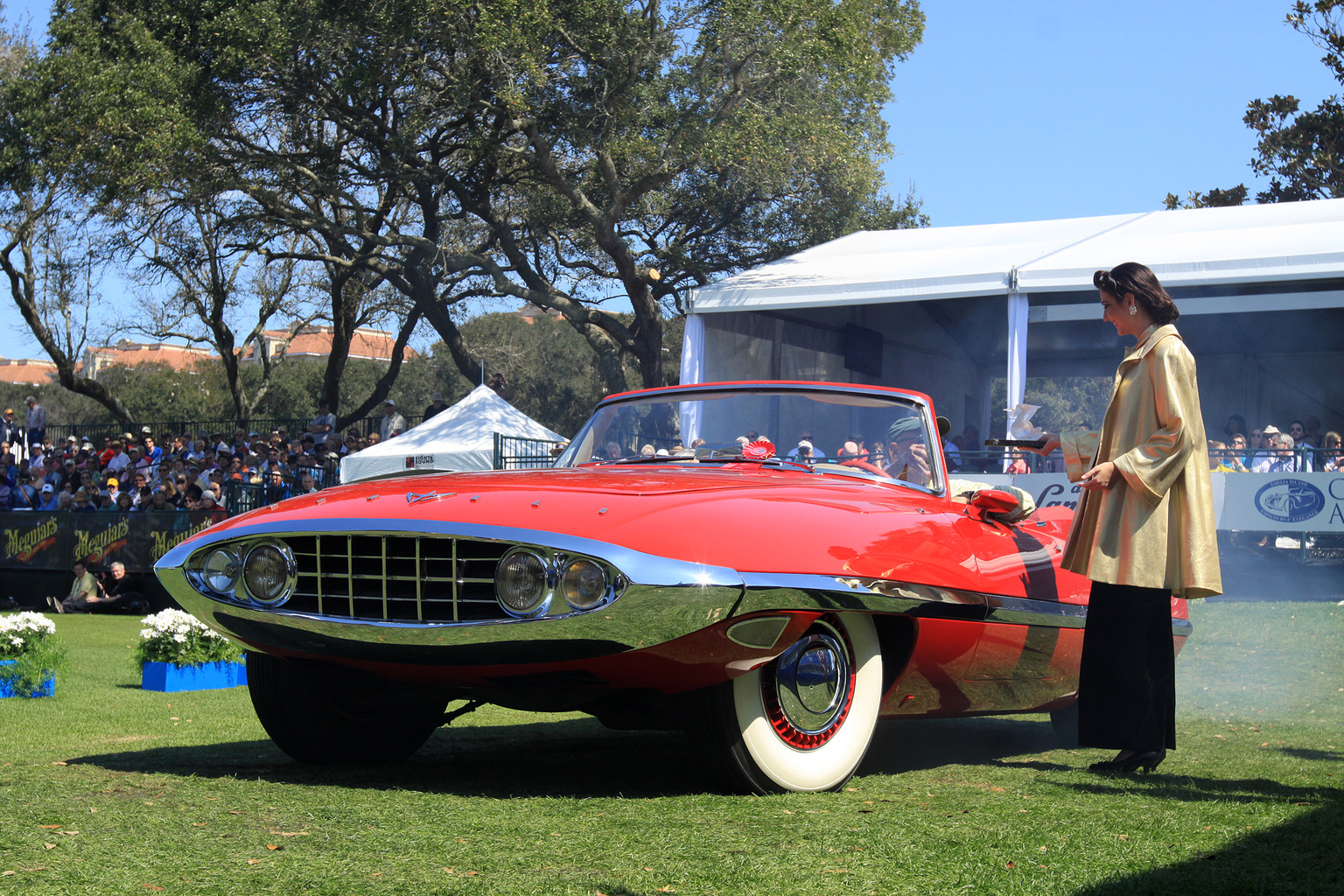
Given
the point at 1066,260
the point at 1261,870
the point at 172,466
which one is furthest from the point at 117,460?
the point at 1261,870

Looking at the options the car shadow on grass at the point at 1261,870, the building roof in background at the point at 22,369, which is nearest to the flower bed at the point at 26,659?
the car shadow on grass at the point at 1261,870

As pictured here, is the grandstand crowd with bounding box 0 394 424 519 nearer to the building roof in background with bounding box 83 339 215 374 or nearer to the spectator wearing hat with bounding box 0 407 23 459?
the spectator wearing hat with bounding box 0 407 23 459

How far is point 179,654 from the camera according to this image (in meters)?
8.47

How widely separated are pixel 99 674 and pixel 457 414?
8718mm

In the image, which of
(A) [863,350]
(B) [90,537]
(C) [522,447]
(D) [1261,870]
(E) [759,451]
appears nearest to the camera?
(D) [1261,870]

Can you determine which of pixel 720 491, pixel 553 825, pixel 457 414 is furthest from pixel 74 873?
pixel 457 414

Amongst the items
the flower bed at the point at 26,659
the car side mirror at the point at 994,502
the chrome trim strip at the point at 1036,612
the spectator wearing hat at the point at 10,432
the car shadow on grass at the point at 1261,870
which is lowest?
the flower bed at the point at 26,659

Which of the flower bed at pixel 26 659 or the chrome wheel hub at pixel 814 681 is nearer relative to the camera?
the chrome wheel hub at pixel 814 681

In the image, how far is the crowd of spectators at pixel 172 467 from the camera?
1770 cm

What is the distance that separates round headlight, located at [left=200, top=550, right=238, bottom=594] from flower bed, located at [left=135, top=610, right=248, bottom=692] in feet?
15.5

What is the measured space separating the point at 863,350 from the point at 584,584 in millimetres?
15613

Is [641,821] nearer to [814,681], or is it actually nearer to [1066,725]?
[814,681]

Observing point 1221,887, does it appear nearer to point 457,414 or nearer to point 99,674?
point 99,674

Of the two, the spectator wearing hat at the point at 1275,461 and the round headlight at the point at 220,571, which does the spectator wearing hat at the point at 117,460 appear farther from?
the round headlight at the point at 220,571
